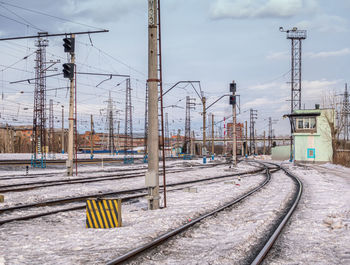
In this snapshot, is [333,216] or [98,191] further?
[98,191]

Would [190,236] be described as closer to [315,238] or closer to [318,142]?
[315,238]

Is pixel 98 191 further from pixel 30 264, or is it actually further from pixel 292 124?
pixel 292 124

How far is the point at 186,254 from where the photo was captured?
23.8 feet

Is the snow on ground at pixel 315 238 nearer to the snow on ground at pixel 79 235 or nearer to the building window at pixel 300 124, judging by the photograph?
the snow on ground at pixel 79 235

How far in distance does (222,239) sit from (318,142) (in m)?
54.6

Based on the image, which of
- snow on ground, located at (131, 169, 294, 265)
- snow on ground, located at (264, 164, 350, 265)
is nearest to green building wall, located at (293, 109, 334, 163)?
snow on ground, located at (264, 164, 350, 265)

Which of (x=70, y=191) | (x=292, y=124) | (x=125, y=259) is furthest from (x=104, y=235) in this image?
(x=292, y=124)

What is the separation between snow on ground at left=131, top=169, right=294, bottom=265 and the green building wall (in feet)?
160

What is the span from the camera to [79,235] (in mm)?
8938

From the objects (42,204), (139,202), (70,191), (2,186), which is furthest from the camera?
(2,186)

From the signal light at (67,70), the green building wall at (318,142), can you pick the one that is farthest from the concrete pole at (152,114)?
the green building wall at (318,142)

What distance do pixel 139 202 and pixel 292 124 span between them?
51284 mm

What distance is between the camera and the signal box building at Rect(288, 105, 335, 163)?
58.2 metres

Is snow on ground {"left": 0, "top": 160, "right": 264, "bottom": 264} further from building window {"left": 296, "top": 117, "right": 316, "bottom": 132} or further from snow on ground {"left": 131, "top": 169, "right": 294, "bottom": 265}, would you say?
building window {"left": 296, "top": 117, "right": 316, "bottom": 132}
